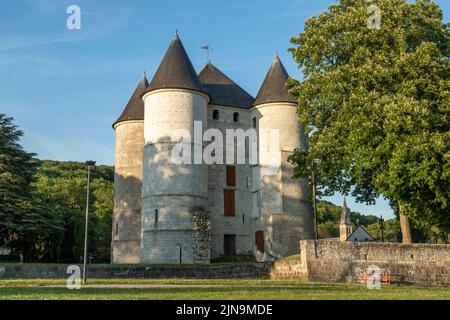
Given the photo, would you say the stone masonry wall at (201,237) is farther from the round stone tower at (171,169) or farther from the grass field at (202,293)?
the grass field at (202,293)

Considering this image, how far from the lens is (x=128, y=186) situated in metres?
44.3

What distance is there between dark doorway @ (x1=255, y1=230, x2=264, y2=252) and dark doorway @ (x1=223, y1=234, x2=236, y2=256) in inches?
74.6

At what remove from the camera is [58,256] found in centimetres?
4272

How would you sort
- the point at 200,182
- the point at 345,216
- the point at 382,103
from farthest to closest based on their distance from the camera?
the point at 345,216 → the point at 200,182 → the point at 382,103

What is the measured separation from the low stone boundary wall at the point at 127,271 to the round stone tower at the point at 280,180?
9983 millimetres

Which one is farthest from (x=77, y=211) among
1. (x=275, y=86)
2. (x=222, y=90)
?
(x=275, y=86)

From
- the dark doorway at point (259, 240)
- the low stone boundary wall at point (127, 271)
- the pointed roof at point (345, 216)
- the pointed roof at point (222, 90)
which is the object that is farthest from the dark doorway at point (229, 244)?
the pointed roof at point (345, 216)

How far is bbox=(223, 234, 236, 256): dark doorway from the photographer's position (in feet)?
138

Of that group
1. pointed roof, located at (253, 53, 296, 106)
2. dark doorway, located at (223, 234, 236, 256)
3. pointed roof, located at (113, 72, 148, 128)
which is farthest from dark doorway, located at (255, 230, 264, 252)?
pointed roof, located at (113, 72, 148, 128)

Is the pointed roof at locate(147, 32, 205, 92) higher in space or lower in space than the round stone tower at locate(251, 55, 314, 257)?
higher

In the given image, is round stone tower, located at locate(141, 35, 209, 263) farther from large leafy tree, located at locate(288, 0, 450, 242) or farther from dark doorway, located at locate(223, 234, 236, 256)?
large leafy tree, located at locate(288, 0, 450, 242)

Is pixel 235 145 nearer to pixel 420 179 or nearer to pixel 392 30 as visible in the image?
pixel 392 30

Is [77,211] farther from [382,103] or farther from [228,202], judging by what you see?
[382,103]

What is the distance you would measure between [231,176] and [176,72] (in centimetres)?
938
